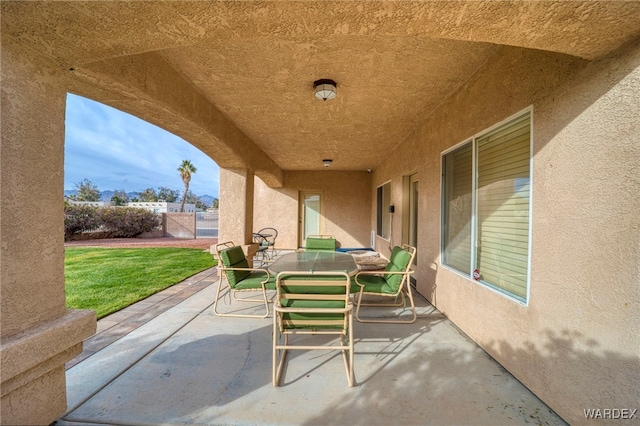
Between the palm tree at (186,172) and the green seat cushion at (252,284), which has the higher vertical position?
the palm tree at (186,172)

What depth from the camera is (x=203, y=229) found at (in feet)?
49.0

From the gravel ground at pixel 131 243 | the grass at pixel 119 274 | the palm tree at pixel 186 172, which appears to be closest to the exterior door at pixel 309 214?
the grass at pixel 119 274

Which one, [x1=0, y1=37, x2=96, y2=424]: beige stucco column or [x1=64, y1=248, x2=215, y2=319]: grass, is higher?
[x1=0, y1=37, x2=96, y2=424]: beige stucco column

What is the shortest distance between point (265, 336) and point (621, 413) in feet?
8.79

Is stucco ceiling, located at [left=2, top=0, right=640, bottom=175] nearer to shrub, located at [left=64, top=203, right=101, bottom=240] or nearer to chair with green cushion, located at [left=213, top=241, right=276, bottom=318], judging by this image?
chair with green cushion, located at [left=213, top=241, right=276, bottom=318]

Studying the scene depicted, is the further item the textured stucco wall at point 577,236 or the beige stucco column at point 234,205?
the beige stucco column at point 234,205

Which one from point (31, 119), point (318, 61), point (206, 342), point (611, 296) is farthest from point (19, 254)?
point (611, 296)

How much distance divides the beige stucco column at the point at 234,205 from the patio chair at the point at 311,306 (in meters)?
3.27

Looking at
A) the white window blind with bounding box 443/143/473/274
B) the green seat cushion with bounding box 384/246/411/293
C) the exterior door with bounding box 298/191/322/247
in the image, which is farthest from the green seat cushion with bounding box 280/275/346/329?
the exterior door with bounding box 298/191/322/247

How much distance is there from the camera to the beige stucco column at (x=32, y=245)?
1.37m

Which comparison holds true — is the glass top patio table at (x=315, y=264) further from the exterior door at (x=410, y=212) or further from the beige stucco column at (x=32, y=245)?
the exterior door at (x=410, y=212)

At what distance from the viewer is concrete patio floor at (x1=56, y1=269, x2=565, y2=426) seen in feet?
5.81

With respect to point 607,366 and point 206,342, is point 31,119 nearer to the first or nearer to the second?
point 206,342

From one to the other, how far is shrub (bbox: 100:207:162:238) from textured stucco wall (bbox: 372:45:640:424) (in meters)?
15.2
